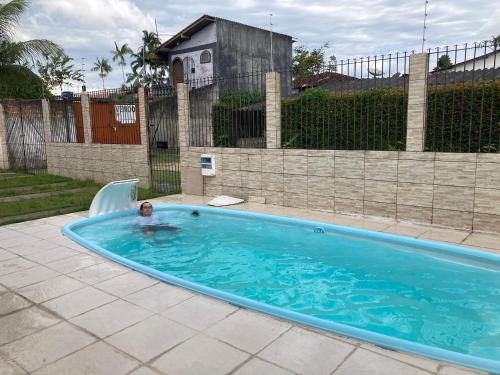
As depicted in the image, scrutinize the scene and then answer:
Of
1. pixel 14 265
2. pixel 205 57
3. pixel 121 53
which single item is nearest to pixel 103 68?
pixel 121 53

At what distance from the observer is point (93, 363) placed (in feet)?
10.7

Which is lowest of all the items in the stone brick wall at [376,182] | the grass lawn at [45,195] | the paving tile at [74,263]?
the paving tile at [74,263]

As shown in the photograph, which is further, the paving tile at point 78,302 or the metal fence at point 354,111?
the metal fence at point 354,111

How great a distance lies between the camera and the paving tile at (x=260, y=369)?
3.06 meters

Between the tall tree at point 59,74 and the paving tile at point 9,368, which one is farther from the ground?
the tall tree at point 59,74

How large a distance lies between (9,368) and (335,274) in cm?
445

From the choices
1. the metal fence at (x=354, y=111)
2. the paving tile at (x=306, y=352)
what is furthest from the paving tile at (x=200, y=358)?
the metal fence at (x=354, y=111)

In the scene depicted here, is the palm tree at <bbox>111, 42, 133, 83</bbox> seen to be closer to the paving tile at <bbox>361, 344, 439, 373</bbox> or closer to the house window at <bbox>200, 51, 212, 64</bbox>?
the house window at <bbox>200, 51, 212, 64</bbox>

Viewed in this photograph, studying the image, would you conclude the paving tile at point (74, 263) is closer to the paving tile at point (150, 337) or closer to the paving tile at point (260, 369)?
the paving tile at point (150, 337)

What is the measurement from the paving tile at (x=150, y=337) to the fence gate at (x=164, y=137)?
8.23 meters

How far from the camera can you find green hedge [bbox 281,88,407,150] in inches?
331

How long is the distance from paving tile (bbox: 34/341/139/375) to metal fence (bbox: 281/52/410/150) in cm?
637

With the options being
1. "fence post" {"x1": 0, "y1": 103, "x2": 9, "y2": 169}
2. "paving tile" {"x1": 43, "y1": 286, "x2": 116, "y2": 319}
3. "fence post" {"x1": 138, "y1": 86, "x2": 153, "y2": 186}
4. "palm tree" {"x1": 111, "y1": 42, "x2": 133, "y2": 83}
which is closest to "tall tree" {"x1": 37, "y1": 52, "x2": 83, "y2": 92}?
"palm tree" {"x1": 111, "y1": 42, "x2": 133, "y2": 83}

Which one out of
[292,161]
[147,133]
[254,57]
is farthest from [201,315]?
[254,57]
